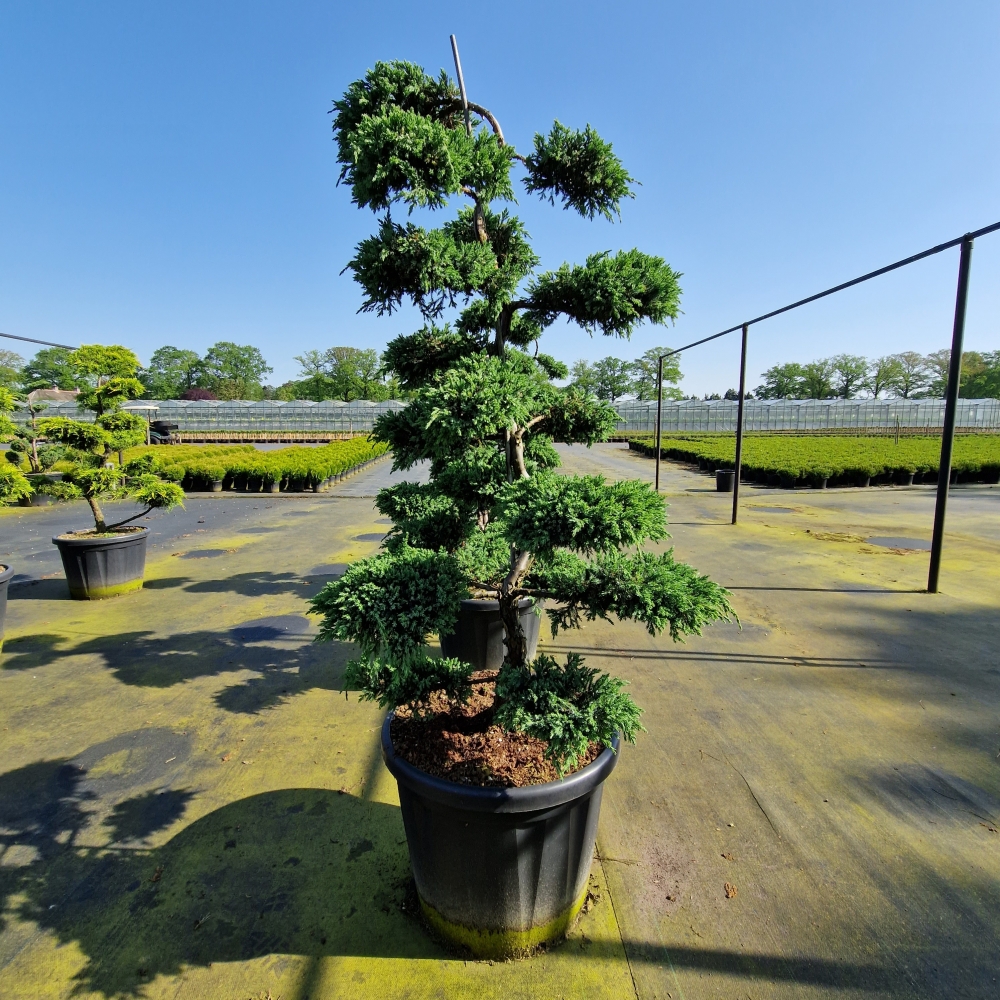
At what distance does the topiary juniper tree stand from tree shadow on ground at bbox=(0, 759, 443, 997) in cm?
70

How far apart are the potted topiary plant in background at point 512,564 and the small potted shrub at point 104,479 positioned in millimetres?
4559

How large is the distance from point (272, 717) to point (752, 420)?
159ft

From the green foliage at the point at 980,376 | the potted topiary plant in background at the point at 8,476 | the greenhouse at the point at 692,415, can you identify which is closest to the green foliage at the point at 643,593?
the potted topiary plant in background at the point at 8,476

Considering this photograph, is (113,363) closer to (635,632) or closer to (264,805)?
(264,805)

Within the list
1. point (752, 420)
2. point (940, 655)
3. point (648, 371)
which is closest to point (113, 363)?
point (940, 655)

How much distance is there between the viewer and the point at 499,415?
1.84 meters

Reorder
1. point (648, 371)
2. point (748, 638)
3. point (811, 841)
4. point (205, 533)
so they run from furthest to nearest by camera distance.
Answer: point (648, 371)
point (205, 533)
point (748, 638)
point (811, 841)

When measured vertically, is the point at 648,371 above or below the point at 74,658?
above

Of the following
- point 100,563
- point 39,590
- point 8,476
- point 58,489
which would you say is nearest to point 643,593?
point 8,476

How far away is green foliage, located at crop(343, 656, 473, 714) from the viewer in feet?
6.88

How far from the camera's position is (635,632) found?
182 inches

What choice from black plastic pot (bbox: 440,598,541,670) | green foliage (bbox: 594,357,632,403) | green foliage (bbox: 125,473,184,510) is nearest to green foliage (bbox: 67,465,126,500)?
green foliage (bbox: 125,473,184,510)

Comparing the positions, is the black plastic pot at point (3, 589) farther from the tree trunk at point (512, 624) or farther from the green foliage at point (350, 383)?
the green foliage at point (350, 383)

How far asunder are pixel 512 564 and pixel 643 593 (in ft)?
1.98
